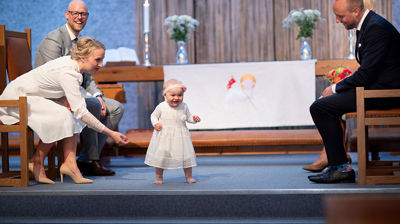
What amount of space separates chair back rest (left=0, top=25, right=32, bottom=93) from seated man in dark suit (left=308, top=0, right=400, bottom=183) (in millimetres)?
2109

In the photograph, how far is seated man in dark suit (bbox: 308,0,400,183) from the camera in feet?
10.1

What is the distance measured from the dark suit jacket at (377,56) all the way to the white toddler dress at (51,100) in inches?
63.5

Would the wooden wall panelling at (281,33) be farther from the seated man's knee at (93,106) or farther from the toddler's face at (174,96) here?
the toddler's face at (174,96)

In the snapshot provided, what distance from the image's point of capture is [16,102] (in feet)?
10.7

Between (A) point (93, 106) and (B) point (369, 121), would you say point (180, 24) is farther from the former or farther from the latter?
(B) point (369, 121)

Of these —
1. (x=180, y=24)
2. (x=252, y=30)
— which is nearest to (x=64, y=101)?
(x=180, y=24)

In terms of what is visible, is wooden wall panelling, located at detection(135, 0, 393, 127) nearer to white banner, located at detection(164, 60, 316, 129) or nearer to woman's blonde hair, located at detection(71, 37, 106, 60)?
white banner, located at detection(164, 60, 316, 129)

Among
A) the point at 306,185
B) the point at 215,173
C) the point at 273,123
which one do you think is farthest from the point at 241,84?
the point at 306,185

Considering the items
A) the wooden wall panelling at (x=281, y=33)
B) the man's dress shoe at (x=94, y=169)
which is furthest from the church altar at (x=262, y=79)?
the wooden wall panelling at (x=281, y=33)

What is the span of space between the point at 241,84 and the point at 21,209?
2.43 m

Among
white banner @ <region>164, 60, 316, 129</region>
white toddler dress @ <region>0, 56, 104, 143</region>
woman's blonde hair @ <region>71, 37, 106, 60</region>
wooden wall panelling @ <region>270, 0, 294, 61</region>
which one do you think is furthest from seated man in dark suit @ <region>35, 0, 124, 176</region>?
wooden wall panelling @ <region>270, 0, 294, 61</region>

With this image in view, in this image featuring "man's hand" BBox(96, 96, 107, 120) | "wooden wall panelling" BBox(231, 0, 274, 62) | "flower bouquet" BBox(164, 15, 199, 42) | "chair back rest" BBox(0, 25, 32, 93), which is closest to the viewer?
"chair back rest" BBox(0, 25, 32, 93)

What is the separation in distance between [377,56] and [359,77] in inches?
6.3

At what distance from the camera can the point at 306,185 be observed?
3.05m
